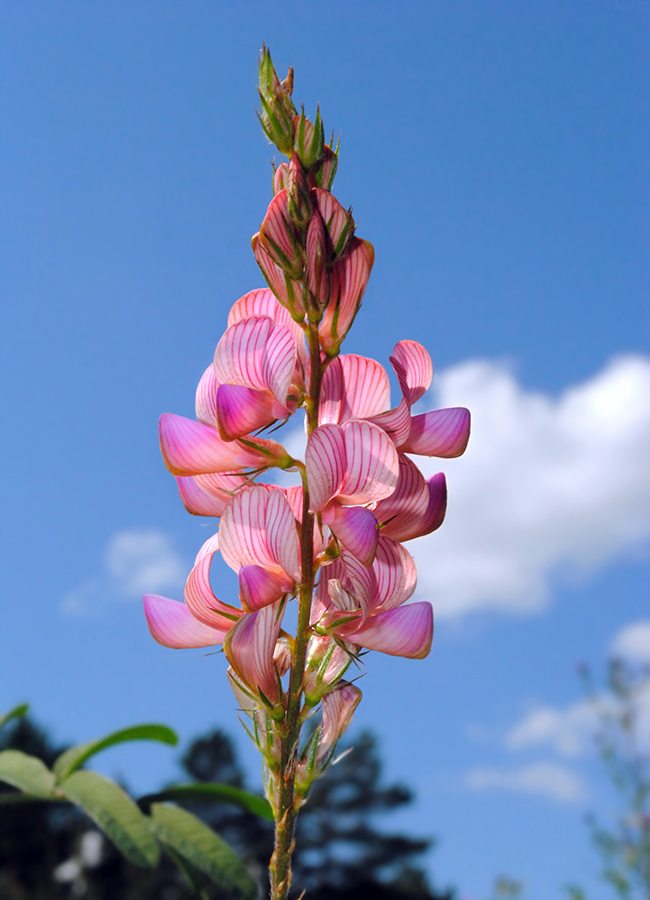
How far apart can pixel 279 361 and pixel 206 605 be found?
0.34 metres

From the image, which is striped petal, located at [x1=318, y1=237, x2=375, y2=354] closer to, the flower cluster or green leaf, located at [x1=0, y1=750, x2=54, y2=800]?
the flower cluster

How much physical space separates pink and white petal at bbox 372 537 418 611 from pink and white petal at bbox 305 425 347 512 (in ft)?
0.41

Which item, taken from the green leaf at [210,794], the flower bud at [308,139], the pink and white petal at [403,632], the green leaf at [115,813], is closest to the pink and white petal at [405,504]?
the pink and white petal at [403,632]

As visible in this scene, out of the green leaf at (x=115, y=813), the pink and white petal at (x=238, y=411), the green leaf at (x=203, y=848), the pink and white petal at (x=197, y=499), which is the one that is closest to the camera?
the pink and white petal at (x=238, y=411)

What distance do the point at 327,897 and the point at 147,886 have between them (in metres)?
1.85

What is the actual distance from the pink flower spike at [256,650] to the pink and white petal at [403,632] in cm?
12

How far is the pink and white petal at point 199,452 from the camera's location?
1.04 meters

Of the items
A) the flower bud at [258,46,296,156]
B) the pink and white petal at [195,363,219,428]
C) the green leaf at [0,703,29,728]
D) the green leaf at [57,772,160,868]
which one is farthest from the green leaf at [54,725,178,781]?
the flower bud at [258,46,296,156]

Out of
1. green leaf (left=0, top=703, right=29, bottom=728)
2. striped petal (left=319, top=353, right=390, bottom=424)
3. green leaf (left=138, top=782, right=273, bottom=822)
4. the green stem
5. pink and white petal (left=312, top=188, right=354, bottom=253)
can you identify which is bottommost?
the green stem

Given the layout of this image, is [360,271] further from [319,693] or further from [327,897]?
[327,897]

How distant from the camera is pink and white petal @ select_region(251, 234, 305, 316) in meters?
1.04

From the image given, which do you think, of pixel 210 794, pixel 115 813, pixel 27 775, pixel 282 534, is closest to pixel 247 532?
pixel 282 534

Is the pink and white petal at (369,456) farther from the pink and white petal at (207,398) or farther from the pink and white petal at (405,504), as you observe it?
the pink and white petal at (207,398)

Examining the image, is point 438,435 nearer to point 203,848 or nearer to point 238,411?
point 238,411
